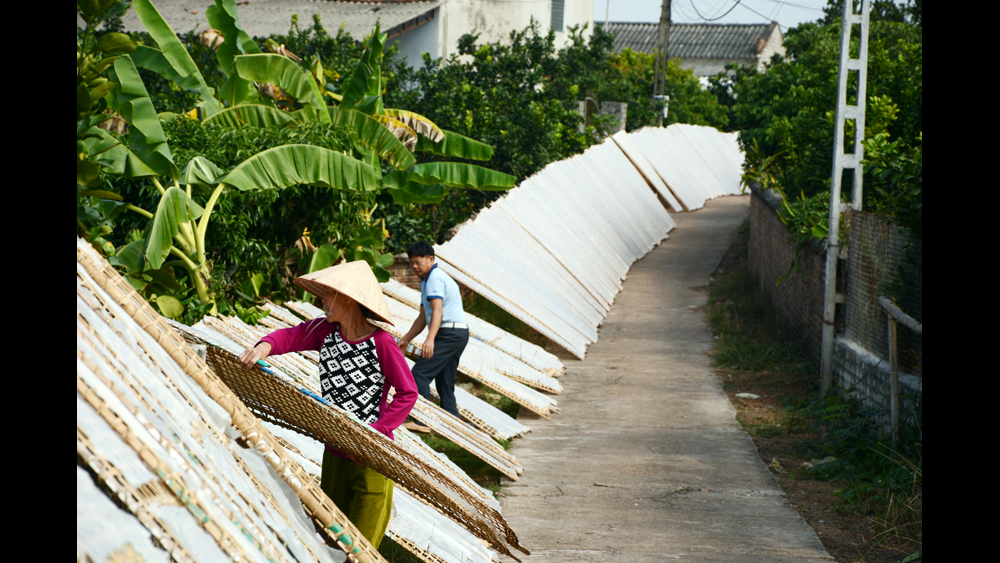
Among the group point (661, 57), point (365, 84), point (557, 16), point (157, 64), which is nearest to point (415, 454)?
point (157, 64)

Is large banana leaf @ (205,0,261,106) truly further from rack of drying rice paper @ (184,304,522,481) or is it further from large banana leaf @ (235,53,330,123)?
rack of drying rice paper @ (184,304,522,481)

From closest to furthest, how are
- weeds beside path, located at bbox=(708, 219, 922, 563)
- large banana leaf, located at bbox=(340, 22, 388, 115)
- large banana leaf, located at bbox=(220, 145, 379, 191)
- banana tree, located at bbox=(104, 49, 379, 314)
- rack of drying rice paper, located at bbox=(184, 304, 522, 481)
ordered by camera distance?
1. weeds beside path, located at bbox=(708, 219, 922, 563)
2. rack of drying rice paper, located at bbox=(184, 304, 522, 481)
3. banana tree, located at bbox=(104, 49, 379, 314)
4. large banana leaf, located at bbox=(220, 145, 379, 191)
5. large banana leaf, located at bbox=(340, 22, 388, 115)

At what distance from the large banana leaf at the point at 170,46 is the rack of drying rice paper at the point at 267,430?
451 centimetres

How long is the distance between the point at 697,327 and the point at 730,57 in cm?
3397

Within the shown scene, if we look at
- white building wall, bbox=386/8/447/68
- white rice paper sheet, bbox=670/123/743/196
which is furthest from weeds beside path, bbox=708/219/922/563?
white rice paper sheet, bbox=670/123/743/196

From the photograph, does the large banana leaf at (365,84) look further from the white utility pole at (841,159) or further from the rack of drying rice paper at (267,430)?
the rack of drying rice paper at (267,430)

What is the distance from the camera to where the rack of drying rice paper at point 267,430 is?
202 cm

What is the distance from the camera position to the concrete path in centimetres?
531

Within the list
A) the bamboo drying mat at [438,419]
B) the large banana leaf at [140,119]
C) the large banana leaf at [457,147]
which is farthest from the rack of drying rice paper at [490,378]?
the large banana leaf at [457,147]

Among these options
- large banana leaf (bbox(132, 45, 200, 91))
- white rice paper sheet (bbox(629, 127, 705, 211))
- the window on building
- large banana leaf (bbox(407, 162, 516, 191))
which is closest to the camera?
large banana leaf (bbox(132, 45, 200, 91))

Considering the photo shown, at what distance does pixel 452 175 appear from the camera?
31.0 feet

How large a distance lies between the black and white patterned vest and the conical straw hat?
164 millimetres
